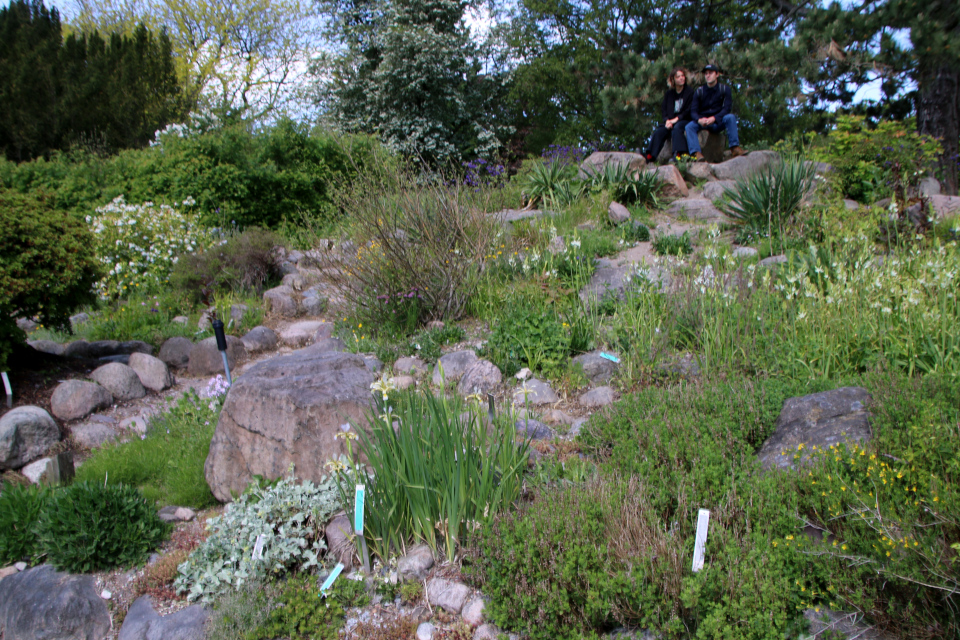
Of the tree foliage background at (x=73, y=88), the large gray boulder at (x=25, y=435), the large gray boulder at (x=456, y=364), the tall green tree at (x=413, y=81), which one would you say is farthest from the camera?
the tall green tree at (x=413, y=81)

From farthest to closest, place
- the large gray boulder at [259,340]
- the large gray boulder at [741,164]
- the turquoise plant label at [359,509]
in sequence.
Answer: the large gray boulder at [741,164], the large gray boulder at [259,340], the turquoise plant label at [359,509]

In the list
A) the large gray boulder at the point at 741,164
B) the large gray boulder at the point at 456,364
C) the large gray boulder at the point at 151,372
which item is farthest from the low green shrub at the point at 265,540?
the large gray boulder at the point at 741,164

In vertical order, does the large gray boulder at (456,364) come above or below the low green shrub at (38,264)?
below

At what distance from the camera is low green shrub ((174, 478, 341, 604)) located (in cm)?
287

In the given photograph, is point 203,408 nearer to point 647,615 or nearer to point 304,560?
point 304,560

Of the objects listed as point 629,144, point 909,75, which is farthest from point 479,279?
point 629,144

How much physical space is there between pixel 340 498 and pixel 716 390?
2278 millimetres

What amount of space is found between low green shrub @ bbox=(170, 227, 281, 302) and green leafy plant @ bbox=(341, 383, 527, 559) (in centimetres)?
650

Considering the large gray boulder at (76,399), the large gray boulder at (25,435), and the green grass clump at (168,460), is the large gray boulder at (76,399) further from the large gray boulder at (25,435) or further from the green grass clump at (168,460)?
the green grass clump at (168,460)

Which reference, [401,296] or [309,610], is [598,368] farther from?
[309,610]

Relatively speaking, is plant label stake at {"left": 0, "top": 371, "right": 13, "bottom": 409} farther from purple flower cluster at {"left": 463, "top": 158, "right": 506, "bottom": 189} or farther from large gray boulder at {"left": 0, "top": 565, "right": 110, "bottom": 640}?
purple flower cluster at {"left": 463, "top": 158, "right": 506, "bottom": 189}

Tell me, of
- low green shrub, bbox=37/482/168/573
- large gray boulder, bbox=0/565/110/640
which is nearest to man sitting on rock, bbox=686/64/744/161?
low green shrub, bbox=37/482/168/573

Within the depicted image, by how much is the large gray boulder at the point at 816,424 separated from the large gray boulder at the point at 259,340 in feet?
19.3

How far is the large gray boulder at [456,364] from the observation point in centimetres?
518
